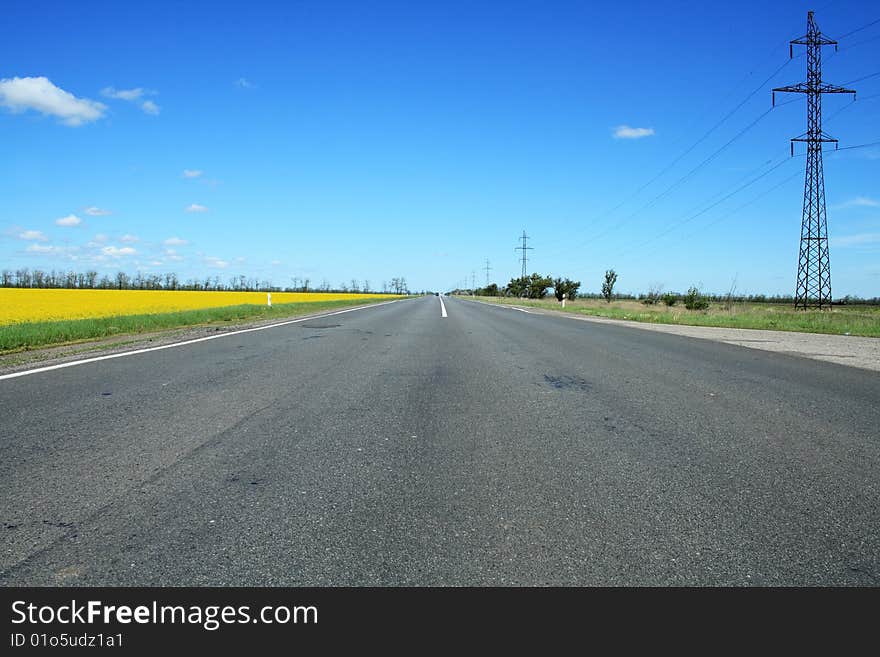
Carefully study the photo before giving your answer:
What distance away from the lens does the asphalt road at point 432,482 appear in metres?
2.47

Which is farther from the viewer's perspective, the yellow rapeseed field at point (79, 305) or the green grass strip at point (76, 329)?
the yellow rapeseed field at point (79, 305)

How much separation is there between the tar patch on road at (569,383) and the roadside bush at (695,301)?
39111 mm

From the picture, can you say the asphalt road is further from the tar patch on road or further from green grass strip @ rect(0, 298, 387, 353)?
green grass strip @ rect(0, 298, 387, 353)

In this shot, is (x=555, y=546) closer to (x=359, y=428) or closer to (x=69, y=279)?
(x=359, y=428)

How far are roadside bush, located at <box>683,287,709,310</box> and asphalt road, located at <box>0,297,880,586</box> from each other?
129ft

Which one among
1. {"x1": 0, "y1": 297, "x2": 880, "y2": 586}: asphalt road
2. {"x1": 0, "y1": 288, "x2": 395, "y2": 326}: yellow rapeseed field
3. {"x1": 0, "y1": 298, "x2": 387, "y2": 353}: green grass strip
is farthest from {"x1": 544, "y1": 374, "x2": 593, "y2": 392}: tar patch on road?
{"x1": 0, "y1": 288, "x2": 395, "y2": 326}: yellow rapeseed field

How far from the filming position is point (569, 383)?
7.54m

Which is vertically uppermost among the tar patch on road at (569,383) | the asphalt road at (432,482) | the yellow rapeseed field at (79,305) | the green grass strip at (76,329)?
the yellow rapeseed field at (79,305)

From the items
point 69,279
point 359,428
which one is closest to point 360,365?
point 359,428

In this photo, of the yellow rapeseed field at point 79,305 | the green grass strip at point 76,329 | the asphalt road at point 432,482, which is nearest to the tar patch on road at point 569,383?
the asphalt road at point 432,482

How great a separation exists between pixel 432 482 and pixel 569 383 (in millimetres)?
4433

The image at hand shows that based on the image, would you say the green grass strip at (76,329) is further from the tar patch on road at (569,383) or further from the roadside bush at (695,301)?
the roadside bush at (695,301)

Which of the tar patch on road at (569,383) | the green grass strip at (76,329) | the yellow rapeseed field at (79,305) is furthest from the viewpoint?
the yellow rapeseed field at (79,305)
